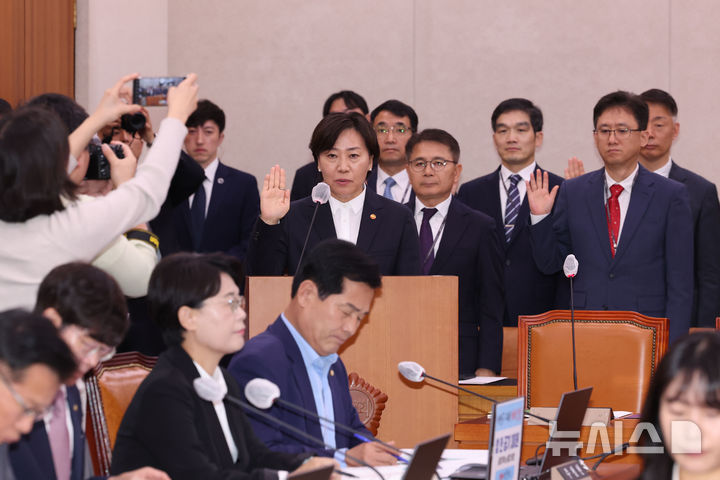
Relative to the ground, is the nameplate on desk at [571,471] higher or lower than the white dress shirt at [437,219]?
lower

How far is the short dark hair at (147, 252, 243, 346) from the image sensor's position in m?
2.18

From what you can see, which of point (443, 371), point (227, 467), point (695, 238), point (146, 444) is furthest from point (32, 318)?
point (695, 238)

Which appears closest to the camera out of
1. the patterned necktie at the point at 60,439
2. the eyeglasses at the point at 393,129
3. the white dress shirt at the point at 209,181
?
the patterned necktie at the point at 60,439

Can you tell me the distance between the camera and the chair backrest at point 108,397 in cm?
220

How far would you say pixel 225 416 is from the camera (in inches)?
88.5

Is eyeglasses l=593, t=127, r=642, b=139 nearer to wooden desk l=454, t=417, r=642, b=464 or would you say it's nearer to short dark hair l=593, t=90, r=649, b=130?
short dark hair l=593, t=90, r=649, b=130

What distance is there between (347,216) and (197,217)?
1526 mm

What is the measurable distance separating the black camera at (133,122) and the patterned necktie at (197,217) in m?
2.07

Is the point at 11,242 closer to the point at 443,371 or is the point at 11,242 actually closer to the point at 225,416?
the point at 225,416

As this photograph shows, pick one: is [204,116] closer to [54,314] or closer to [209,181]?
[209,181]

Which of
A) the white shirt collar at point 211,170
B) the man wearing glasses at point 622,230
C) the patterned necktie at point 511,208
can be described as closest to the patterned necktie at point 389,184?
the patterned necktie at point 511,208

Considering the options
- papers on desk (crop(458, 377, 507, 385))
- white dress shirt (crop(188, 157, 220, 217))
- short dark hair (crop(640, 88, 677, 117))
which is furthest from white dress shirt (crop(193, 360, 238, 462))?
short dark hair (crop(640, 88, 677, 117))

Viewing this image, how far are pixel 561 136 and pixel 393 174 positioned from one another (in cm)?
179

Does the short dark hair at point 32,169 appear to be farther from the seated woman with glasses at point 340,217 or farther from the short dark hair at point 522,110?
the short dark hair at point 522,110
